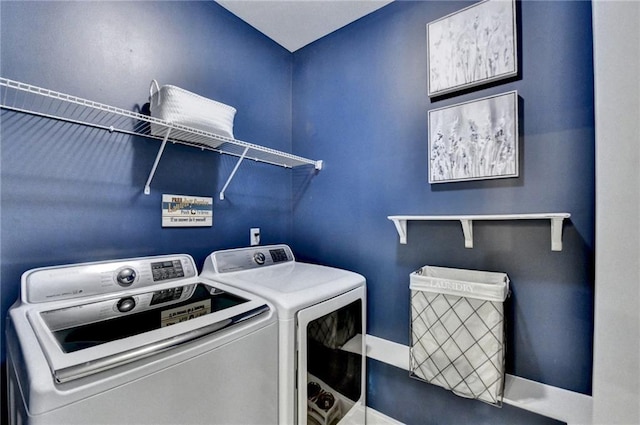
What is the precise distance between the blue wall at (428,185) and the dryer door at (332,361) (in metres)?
0.22

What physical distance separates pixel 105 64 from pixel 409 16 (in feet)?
5.34

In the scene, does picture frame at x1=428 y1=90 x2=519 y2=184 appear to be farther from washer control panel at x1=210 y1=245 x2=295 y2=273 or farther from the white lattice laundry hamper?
washer control panel at x1=210 y1=245 x2=295 y2=273

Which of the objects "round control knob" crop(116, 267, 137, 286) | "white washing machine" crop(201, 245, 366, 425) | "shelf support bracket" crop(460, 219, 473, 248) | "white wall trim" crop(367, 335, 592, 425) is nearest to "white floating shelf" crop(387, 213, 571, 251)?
"shelf support bracket" crop(460, 219, 473, 248)

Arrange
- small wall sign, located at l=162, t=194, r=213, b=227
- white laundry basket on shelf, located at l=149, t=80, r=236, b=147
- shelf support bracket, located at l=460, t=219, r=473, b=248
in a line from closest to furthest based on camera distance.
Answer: white laundry basket on shelf, located at l=149, t=80, r=236, b=147 < shelf support bracket, located at l=460, t=219, r=473, b=248 < small wall sign, located at l=162, t=194, r=213, b=227

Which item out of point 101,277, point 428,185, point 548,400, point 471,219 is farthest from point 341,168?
point 548,400

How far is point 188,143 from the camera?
157 centimetres

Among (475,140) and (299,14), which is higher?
(299,14)

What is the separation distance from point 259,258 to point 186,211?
503 millimetres

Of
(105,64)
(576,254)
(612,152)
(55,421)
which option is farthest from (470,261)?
(105,64)

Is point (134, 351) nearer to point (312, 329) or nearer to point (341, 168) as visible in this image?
point (312, 329)

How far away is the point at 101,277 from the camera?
1.16 metres

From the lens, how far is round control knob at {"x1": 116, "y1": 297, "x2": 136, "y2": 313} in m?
1.01

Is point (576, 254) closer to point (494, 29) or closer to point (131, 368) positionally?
point (494, 29)

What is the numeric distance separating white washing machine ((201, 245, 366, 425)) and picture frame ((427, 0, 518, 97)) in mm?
1179
